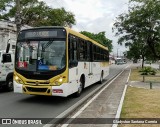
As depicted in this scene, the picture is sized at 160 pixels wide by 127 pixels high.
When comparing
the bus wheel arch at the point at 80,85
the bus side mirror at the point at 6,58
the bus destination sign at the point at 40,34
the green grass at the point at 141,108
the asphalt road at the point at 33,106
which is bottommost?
the asphalt road at the point at 33,106

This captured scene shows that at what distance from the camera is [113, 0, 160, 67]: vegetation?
1666 inches

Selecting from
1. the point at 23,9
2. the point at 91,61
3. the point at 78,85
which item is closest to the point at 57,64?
the point at 78,85

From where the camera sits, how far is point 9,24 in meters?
34.1

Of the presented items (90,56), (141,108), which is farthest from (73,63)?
(90,56)

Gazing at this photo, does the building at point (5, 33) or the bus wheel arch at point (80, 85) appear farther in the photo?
the building at point (5, 33)

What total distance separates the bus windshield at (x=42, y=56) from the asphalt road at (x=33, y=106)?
1415mm

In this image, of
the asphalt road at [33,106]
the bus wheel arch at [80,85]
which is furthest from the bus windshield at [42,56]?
the bus wheel arch at [80,85]

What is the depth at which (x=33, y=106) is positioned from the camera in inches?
442

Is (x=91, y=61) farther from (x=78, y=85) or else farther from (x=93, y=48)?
(x=78, y=85)

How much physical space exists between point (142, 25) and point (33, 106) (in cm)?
3681

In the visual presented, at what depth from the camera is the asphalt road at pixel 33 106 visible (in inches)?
381

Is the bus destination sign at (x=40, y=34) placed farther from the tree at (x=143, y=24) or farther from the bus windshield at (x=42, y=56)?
the tree at (x=143, y=24)

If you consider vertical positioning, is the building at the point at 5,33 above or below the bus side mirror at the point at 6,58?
above

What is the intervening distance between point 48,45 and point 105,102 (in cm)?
335
